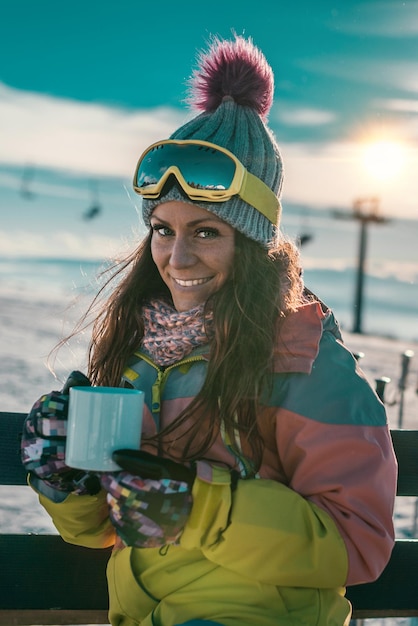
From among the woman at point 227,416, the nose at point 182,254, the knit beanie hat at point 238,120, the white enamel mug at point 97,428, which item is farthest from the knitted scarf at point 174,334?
the white enamel mug at point 97,428

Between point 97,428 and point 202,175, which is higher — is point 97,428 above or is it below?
below

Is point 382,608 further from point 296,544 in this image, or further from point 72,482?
point 72,482

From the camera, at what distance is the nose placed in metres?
2.14

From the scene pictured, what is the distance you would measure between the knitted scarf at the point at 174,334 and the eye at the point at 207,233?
196mm

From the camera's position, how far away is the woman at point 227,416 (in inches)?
68.4

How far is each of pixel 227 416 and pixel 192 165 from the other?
700 millimetres

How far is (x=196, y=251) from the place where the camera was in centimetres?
216

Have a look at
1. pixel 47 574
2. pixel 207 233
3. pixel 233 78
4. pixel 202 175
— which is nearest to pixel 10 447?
pixel 47 574

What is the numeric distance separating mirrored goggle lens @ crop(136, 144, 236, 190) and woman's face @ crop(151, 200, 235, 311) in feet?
0.28

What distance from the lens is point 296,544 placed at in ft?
5.65

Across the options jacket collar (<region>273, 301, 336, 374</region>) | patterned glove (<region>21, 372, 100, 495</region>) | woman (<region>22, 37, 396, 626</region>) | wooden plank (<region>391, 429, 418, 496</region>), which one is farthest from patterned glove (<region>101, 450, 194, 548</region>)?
wooden plank (<region>391, 429, 418, 496</region>)

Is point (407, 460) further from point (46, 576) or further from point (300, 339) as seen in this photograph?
point (46, 576)

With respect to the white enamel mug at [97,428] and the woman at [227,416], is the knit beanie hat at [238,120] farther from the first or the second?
the white enamel mug at [97,428]

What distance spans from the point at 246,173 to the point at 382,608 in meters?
1.45
